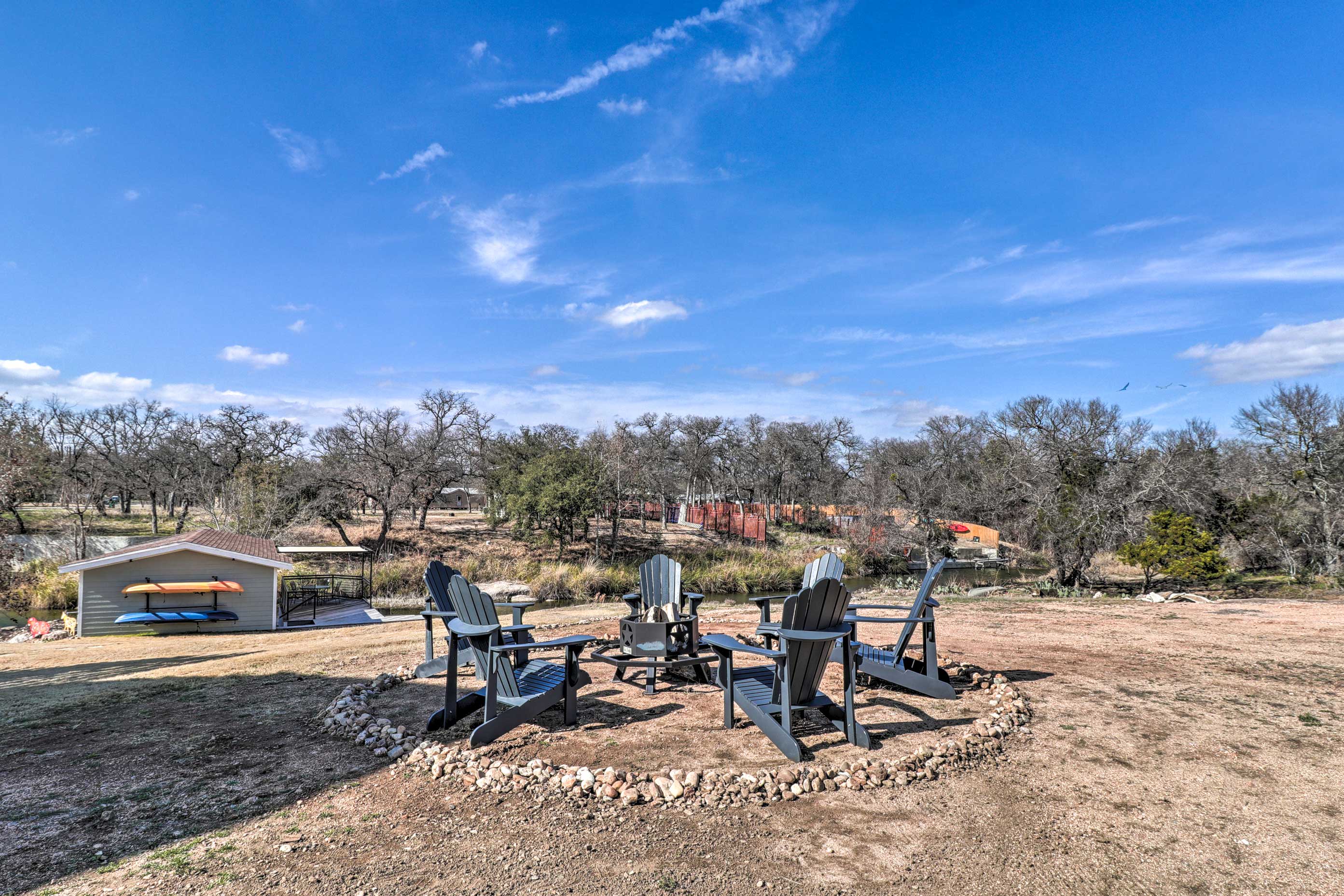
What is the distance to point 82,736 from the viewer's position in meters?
4.58

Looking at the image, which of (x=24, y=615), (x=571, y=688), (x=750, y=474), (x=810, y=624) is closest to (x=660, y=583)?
(x=571, y=688)

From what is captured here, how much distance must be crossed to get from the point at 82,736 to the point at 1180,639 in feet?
34.7

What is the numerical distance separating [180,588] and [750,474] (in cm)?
3553

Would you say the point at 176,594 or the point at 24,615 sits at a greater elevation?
→ the point at 176,594

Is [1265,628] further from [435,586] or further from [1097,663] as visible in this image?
[435,586]

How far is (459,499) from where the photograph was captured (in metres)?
54.5

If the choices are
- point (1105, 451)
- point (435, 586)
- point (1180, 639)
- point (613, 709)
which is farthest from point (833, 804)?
point (1105, 451)

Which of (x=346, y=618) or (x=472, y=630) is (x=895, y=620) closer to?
(x=472, y=630)

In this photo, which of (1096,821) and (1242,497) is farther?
(1242,497)

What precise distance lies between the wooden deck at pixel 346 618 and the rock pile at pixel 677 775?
9863mm

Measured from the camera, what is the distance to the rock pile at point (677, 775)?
3.44m

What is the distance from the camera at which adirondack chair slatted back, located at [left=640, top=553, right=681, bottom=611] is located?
6387 millimetres

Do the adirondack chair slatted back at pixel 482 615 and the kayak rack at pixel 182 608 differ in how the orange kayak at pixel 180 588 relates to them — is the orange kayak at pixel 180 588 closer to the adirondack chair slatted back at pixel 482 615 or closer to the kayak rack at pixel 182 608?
the kayak rack at pixel 182 608

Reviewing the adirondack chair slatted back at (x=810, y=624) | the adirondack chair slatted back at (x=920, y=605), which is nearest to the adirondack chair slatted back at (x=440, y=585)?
the adirondack chair slatted back at (x=810, y=624)
